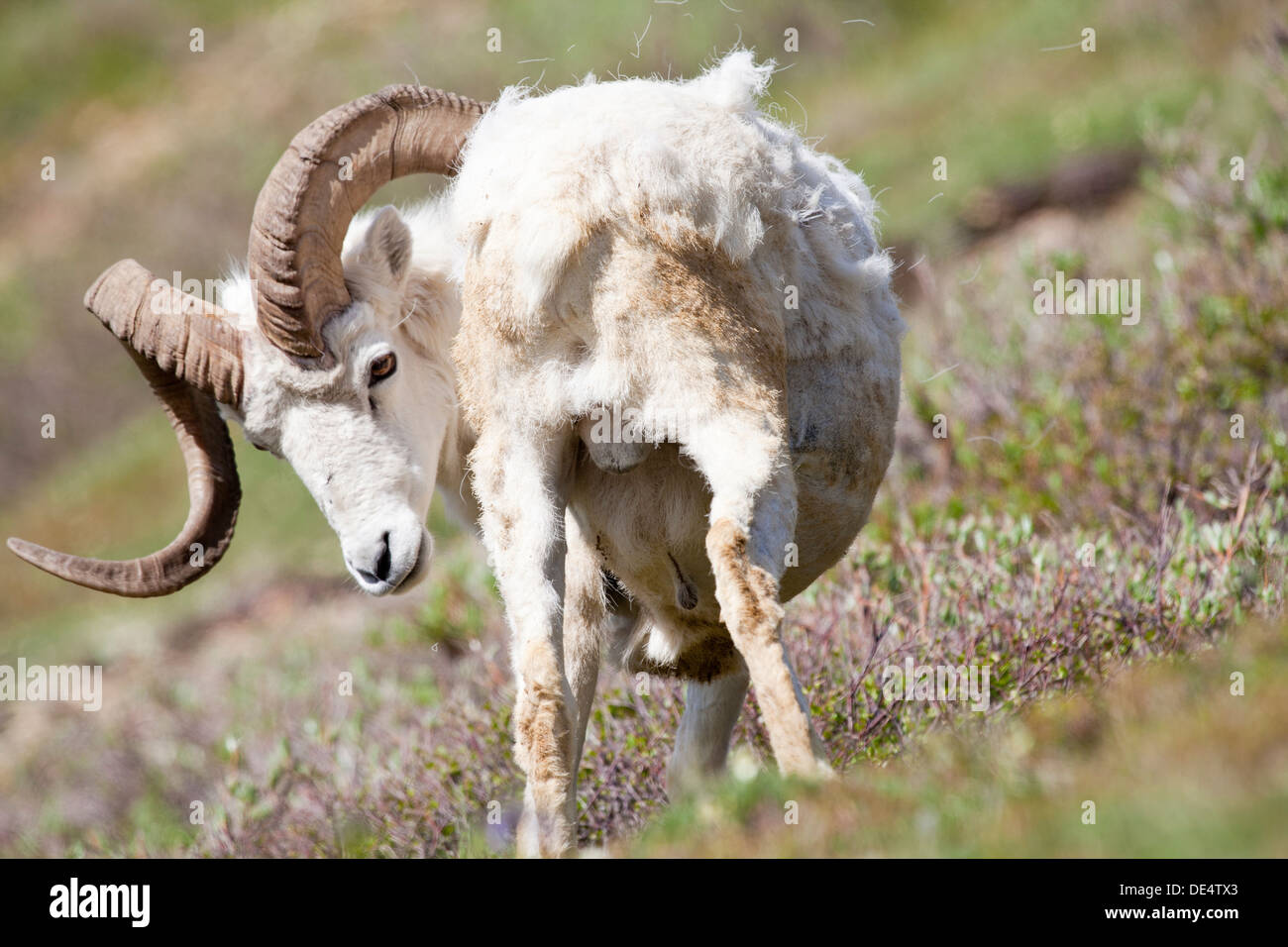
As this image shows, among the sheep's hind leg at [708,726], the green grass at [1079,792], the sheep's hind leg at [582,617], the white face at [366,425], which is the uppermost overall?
the white face at [366,425]

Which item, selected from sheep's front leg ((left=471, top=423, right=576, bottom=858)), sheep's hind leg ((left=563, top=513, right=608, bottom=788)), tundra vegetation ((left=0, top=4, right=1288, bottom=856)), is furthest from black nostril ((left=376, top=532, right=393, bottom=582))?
sheep's front leg ((left=471, top=423, right=576, bottom=858))

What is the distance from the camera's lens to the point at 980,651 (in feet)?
18.0

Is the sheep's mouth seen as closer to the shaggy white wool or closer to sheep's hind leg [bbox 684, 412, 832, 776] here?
the shaggy white wool

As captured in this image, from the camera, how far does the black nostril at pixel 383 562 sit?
204 inches

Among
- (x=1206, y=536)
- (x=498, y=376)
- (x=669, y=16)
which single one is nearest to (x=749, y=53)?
(x=498, y=376)

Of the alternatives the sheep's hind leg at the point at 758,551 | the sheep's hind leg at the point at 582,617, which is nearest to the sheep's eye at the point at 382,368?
the sheep's hind leg at the point at 582,617

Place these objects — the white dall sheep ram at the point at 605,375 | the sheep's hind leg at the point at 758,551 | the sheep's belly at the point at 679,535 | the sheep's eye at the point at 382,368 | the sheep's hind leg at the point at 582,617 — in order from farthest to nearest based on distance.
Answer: the sheep's eye at the point at 382,368, the sheep's hind leg at the point at 582,617, the sheep's belly at the point at 679,535, the white dall sheep ram at the point at 605,375, the sheep's hind leg at the point at 758,551

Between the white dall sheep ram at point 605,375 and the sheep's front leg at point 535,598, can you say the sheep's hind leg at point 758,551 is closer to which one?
the white dall sheep ram at point 605,375

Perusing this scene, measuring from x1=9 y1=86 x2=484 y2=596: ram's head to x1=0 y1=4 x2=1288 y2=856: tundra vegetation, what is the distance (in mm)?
1266

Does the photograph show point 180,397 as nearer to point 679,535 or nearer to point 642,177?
point 679,535

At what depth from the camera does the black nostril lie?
17.0 ft

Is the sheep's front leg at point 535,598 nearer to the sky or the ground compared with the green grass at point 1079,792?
nearer to the sky

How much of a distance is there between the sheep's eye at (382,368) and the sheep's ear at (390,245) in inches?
16.1

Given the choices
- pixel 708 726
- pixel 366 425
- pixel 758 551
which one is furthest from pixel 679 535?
pixel 366 425
